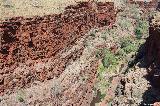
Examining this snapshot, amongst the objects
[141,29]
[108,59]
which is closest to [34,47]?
[108,59]

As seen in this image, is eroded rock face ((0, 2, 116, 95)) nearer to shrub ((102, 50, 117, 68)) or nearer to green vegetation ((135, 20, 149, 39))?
shrub ((102, 50, 117, 68))

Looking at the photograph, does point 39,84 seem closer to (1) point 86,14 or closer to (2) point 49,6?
(2) point 49,6

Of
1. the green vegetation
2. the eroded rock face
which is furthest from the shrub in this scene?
the green vegetation

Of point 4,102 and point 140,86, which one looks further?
point 4,102

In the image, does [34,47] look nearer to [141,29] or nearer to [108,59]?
[108,59]

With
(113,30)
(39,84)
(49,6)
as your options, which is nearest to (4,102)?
(39,84)

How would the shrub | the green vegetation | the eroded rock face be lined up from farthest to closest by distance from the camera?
the green vegetation, the shrub, the eroded rock face

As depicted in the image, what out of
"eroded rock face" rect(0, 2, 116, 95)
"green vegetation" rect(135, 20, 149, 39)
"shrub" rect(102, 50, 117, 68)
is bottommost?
"shrub" rect(102, 50, 117, 68)

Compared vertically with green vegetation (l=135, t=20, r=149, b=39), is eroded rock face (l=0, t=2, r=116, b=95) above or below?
above
